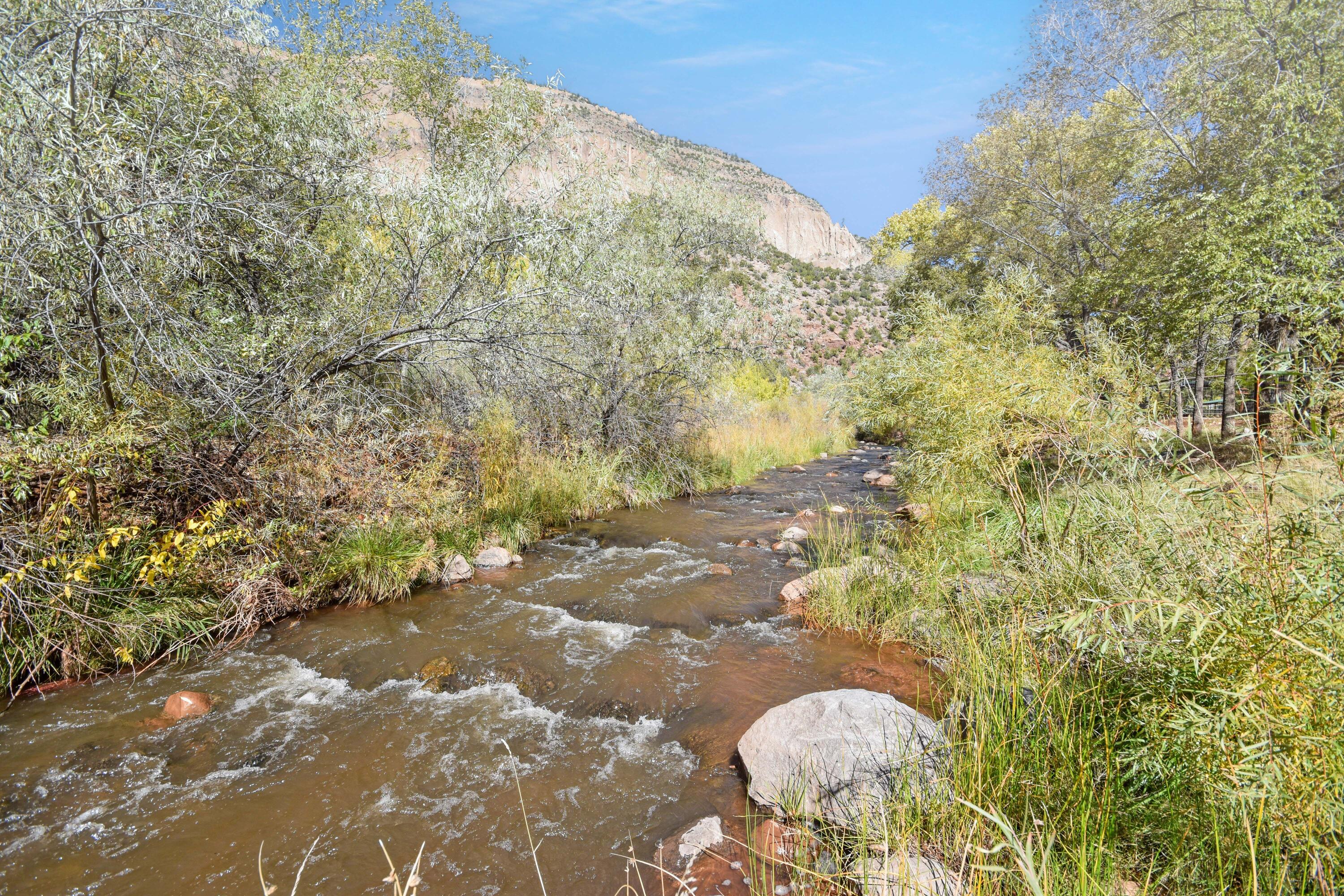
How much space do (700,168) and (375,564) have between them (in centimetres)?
1449

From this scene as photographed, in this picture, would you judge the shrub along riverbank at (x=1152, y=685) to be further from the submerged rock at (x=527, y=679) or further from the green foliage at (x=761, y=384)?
the green foliage at (x=761, y=384)

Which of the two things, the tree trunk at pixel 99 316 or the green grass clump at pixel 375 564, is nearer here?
the tree trunk at pixel 99 316

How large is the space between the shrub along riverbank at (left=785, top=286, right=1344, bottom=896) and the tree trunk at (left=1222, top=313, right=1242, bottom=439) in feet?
25.4

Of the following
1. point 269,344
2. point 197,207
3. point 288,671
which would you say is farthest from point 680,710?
point 197,207

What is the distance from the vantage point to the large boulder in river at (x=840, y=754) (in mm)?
2678

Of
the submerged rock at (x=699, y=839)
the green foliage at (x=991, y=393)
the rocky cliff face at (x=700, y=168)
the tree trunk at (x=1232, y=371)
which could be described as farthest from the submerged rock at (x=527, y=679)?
the tree trunk at (x=1232, y=371)

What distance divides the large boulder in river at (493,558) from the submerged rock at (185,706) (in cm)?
329

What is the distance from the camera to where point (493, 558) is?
24.7 ft

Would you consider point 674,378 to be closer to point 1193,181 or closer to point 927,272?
point 1193,181

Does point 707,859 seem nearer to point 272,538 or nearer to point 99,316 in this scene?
point 272,538

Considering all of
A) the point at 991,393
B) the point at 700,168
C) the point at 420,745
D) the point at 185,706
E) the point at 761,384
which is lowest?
the point at 420,745

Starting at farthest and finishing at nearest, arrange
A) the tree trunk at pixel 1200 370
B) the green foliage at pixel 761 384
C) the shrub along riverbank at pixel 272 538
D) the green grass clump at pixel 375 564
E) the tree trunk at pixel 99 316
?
the green foliage at pixel 761 384 < the tree trunk at pixel 1200 370 < the green grass clump at pixel 375 564 < the shrub along riverbank at pixel 272 538 < the tree trunk at pixel 99 316

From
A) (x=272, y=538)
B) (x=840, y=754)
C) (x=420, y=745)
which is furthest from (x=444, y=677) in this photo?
(x=840, y=754)

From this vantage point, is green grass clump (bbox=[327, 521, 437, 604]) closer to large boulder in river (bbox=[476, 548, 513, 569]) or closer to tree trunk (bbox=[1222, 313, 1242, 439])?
large boulder in river (bbox=[476, 548, 513, 569])
